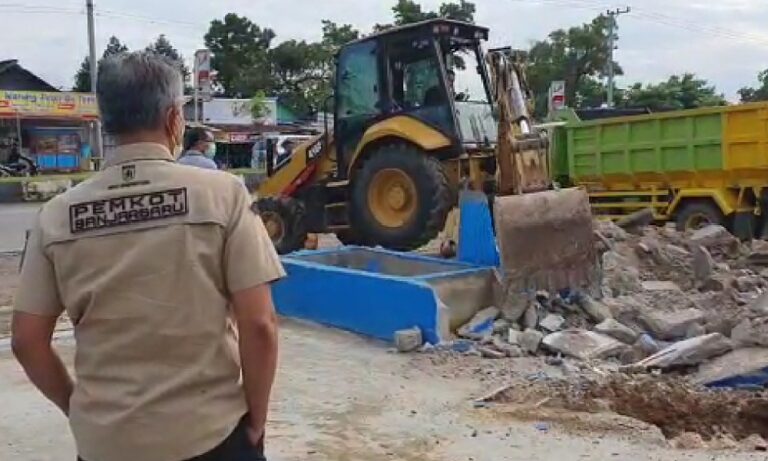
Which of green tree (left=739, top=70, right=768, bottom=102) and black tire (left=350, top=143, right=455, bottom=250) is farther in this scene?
green tree (left=739, top=70, right=768, bottom=102)

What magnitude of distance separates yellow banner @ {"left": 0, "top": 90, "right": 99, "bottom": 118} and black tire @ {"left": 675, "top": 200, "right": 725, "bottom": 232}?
102 feet

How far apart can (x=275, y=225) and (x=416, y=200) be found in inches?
107

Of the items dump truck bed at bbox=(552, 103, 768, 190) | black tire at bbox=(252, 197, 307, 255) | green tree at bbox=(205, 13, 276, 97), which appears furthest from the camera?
green tree at bbox=(205, 13, 276, 97)

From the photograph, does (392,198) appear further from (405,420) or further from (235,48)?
(235,48)

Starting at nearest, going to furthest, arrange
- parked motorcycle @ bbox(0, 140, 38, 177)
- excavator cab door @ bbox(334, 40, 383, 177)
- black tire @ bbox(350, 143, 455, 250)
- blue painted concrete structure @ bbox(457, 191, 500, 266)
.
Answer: blue painted concrete structure @ bbox(457, 191, 500, 266) → black tire @ bbox(350, 143, 455, 250) → excavator cab door @ bbox(334, 40, 383, 177) → parked motorcycle @ bbox(0, 140, 38, 177)

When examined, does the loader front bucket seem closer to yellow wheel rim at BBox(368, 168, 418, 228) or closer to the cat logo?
yellow wheel rim at BBox(368, 168, 418, 228)

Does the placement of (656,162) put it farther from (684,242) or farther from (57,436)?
(57,436)

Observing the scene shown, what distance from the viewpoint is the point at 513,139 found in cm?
957

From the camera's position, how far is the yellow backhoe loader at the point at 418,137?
9867 mm

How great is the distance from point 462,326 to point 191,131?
277 cm

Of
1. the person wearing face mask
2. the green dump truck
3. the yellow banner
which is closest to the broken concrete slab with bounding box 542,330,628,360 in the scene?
the person wearing face mask

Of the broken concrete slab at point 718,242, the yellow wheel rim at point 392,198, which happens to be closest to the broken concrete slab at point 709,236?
the broken concrete slab at point 718,242

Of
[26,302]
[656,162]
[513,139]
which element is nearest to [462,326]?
[513,139]

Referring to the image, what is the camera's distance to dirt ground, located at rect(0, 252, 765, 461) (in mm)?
5055
